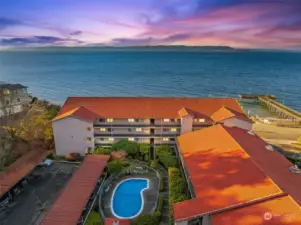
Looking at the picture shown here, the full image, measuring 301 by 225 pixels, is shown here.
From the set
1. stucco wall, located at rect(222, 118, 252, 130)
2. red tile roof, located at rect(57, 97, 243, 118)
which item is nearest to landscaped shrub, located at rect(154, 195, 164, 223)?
red tile roof, located at rect(57, 97, 243, 118)

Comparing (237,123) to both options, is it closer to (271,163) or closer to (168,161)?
(271,163)

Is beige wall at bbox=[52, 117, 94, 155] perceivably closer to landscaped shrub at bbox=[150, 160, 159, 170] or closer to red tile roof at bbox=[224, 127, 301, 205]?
landscaped shrub at bbox=[150, 160, 159, 170]

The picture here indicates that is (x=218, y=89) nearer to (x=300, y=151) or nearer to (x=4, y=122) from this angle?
(x=300, y=151)

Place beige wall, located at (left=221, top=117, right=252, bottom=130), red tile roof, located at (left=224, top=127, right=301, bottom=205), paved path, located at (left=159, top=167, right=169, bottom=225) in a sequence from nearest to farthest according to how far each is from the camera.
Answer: red tile roof, located at (left=224, top=127, right=301, bottom=205) → paved path, located at (left=159, top=167, right=169, bottom=225) → beige wall, located at (left=221, top=117, right=252, bottom=130)

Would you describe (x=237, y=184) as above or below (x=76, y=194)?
above

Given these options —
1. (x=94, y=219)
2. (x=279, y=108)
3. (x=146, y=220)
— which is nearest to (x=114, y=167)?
(x=94, y=219)

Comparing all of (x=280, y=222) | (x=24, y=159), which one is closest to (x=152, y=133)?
(x=24, y=159)
